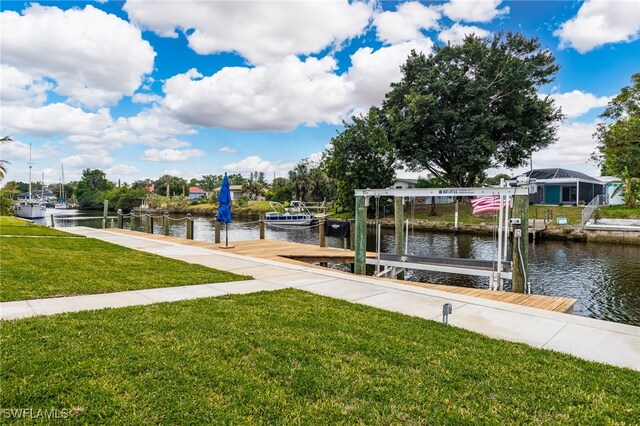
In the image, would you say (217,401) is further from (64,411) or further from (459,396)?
(459,396)

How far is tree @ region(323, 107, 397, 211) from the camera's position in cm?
3669

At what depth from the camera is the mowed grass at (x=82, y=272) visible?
246 inches

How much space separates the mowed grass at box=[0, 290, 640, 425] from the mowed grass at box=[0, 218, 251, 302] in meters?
1.91

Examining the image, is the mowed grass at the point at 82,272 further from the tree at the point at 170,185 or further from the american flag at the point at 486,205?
the tree at the point at 170,185

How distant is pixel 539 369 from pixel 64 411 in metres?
4.18

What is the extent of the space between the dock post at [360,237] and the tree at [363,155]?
88.2 ft

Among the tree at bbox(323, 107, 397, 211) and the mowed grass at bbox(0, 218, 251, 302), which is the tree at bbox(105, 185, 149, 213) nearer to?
the tree at bbox(323, 107, 397, 211)

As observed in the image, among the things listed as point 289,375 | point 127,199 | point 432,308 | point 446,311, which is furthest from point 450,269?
point 127,199

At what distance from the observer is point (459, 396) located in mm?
3203

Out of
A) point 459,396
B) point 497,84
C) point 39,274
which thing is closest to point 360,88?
point 497,84

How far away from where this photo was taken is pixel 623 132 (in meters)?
32.1

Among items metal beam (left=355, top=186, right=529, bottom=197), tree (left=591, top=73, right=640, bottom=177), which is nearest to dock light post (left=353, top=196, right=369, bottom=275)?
metal beam (left=355, top=186, right=529, bottom=197)

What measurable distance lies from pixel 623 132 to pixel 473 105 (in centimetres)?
1324

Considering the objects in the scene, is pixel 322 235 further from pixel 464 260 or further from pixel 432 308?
pixel 432 308
